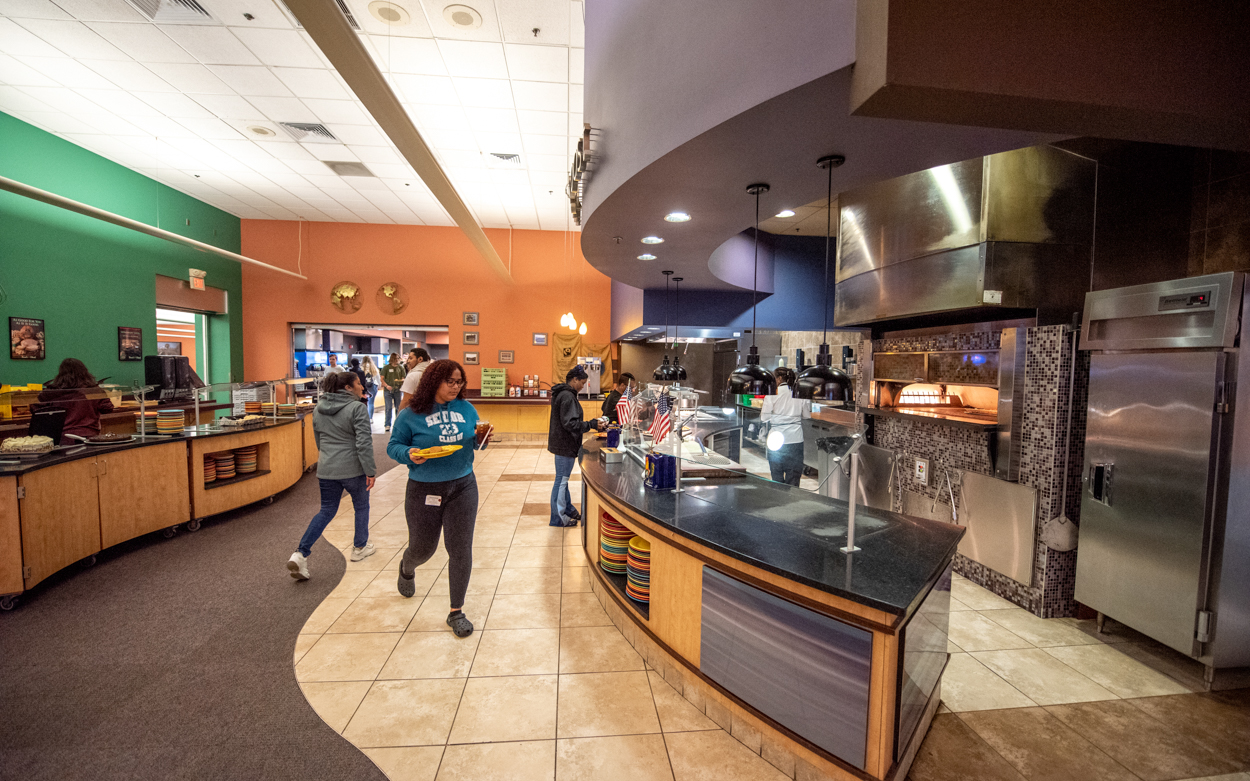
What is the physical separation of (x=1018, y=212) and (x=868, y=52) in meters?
2.92

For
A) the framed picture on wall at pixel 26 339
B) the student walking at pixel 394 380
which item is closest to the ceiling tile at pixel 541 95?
the student walking at pixel 394 380

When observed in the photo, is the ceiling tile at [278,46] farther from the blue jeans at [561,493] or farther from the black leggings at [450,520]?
the blue jeans at [561,493]

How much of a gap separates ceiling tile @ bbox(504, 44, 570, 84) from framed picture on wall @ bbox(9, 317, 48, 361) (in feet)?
24.6

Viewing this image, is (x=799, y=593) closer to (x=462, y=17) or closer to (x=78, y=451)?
(x=462, y=17)

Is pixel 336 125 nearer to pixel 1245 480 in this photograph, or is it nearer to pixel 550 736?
pixel 550 736

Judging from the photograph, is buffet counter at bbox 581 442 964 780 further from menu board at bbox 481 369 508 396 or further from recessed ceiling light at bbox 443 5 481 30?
menu board at bbox 481 369 508 396

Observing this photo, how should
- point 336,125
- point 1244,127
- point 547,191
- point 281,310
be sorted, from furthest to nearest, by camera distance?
point 281,310 → point 547,191 → point 336,125 → point 1244,127

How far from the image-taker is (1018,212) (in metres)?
3.49

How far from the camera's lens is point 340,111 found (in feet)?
18.6

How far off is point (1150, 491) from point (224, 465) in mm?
7883

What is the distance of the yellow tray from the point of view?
111 inches

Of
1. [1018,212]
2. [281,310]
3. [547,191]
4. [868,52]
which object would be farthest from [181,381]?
[1018,212]

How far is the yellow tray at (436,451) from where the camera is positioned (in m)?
2.81

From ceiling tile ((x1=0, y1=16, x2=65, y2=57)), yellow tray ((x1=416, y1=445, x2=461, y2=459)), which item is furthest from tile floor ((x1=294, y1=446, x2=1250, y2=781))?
ceiling tile ((x1=0, y1=16, x2=65, y2=57))
